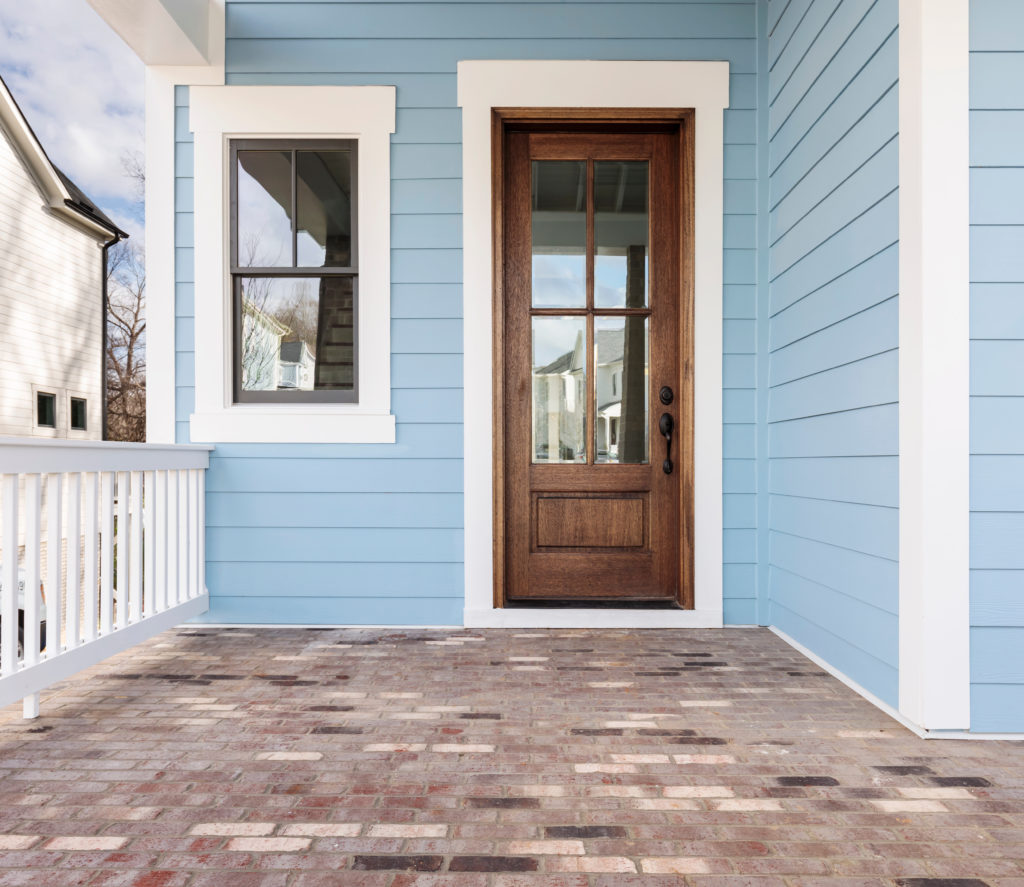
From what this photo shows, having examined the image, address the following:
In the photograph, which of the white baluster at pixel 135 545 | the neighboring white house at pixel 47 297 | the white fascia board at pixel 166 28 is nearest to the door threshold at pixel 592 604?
the white baluster at pixel 135 545

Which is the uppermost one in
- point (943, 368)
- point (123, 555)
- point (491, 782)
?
point (943, 368)

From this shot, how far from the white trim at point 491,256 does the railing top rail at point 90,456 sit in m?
1.18

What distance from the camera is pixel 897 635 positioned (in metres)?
1.99

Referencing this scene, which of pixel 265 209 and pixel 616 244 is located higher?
pixel 265 209

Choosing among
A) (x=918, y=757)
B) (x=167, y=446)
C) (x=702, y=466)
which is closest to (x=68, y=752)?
(x=167, y=446)

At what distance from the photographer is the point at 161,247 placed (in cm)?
307

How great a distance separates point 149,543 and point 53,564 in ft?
1.81

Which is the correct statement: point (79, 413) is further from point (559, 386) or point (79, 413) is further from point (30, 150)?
point (559, 386)

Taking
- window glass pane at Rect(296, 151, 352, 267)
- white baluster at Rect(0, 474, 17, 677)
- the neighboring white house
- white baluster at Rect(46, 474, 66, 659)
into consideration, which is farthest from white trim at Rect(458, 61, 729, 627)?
the neighboring white house

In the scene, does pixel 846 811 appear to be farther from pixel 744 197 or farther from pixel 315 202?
pixel 315 202

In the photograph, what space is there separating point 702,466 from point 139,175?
8969 millimetres

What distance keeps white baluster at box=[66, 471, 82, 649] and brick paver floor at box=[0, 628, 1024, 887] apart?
0.79 feet

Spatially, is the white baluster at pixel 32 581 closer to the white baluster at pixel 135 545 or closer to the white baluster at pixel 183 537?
the white baluster at pixel 135 545

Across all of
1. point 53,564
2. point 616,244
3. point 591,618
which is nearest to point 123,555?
point 53,564
